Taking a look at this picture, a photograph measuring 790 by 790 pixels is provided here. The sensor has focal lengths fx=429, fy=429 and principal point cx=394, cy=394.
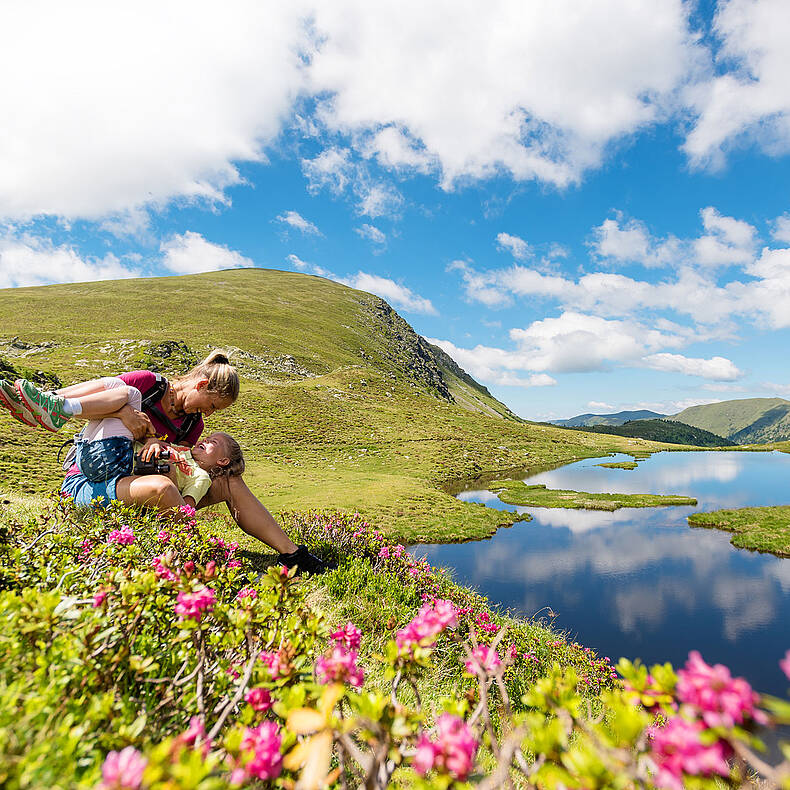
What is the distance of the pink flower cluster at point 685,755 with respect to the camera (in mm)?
1297

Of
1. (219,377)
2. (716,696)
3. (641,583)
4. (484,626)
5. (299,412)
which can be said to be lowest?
(641,583)

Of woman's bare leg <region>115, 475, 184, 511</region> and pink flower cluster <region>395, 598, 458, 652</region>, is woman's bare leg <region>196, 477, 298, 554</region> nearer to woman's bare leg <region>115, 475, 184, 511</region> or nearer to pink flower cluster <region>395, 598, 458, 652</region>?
woman's bare leg <region>115, 475, 184, 511</region>

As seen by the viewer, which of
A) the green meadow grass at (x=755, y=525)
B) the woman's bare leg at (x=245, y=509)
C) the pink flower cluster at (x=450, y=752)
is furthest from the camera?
the green meadow grass at (x=755, y=525)

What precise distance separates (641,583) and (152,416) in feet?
62.5

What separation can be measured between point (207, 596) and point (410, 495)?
27109mm

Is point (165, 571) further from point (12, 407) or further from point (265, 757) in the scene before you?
point (12, 407)

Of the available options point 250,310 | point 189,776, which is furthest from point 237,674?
point 250,310

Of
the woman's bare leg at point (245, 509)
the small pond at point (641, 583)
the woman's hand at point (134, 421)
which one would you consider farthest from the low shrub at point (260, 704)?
the small pond at point (641, 583)

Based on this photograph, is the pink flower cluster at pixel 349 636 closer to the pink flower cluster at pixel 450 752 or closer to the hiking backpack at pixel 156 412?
the pink flower cluster at pixel 450 752

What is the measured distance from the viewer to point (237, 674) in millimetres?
2834

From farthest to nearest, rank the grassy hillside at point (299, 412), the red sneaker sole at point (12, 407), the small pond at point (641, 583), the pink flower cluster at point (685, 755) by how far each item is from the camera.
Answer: the grassy hillside at point (299, 412) → the small pond at point (641, 583) → the red sneaker sole at point (12, 407) → the pink flower cluster at point (685, 755)

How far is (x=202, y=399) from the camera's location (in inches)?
225

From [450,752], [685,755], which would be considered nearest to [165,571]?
[450,752]

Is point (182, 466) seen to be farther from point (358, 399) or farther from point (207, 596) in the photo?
point (358, 399)
